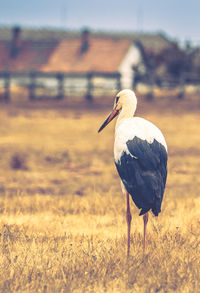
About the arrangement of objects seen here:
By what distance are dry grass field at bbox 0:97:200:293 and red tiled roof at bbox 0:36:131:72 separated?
37.1m

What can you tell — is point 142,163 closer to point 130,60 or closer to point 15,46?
point 130,60

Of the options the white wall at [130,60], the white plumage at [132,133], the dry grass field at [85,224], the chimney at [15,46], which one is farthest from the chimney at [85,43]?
the white plumage at [132,133]

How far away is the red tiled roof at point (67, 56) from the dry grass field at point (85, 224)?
1459 inches

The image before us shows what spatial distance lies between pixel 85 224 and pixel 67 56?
49.1 metres

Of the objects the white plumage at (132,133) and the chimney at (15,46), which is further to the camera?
the chimney at (15,46)

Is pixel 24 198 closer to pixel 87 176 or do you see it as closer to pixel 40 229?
pixel 40 229

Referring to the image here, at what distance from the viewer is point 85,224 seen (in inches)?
280

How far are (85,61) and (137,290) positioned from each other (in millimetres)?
49435

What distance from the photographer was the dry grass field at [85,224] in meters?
4.78

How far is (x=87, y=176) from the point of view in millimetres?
11281

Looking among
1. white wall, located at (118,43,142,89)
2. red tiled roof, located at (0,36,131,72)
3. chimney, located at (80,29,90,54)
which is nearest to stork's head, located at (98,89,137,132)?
red tiled roof, located at (0,36,131,72)

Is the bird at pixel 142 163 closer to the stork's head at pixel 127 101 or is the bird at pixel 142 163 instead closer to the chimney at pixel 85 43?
the stork's head at pixel 127 101

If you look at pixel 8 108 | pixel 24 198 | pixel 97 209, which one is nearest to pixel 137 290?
pixel 97 209

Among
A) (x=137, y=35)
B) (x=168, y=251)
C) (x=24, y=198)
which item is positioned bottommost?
(x=137, y=35)
